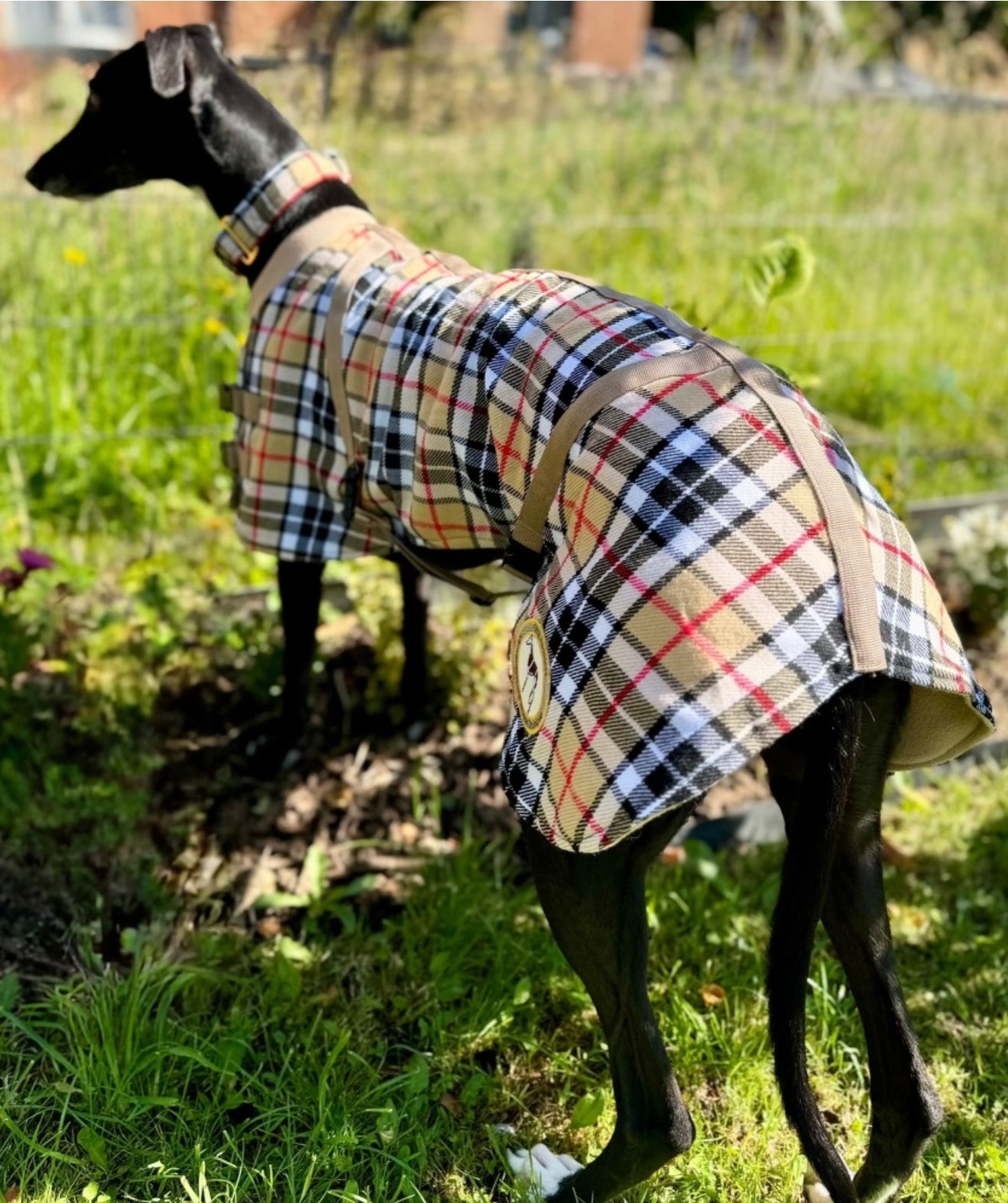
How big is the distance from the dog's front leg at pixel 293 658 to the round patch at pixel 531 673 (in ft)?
3.10

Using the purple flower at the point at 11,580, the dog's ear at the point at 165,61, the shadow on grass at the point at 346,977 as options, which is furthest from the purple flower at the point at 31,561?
the dog's ear at the point at 165,61

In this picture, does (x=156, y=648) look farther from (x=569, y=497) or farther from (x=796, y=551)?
(x=796, y=551)

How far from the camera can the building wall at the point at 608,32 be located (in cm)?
1620

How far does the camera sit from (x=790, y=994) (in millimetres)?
1584

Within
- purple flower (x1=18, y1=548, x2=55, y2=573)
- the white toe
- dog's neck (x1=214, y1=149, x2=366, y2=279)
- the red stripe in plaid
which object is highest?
dog's neck (x1=214, y1=149, x2=366, y2=279)

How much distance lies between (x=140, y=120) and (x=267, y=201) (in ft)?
1.40

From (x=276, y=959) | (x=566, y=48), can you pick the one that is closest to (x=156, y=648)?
(x=276, y=959)

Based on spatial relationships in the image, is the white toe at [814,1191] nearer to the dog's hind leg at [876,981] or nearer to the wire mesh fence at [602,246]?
the dog's hind leg at [876,981]

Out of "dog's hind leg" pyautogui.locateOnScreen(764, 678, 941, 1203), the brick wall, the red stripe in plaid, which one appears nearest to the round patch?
the red stripe in plaid

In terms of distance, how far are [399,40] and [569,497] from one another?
17.0ft

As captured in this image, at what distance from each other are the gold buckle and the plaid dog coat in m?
0.64

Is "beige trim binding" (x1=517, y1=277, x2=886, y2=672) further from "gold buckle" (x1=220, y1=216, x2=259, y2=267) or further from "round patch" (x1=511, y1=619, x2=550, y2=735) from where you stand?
"gold buckle" (x1=220, y1=216, x2=259, y2=267)

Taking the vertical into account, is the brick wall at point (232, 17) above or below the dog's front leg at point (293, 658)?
above

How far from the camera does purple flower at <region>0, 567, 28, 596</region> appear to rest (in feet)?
9.00
